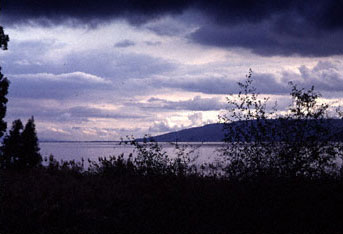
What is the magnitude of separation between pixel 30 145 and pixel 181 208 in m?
26.0

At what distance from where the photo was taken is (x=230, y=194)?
1033 cm

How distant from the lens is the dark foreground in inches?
363

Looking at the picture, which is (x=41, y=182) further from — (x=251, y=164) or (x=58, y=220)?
(x=251, y=164)

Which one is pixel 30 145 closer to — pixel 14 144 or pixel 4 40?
pixel 14 144

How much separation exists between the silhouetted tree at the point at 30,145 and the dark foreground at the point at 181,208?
72.4ft

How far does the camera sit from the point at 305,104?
12180mm

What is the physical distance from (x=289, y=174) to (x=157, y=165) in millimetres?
5183

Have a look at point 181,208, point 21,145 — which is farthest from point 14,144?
point 181,208

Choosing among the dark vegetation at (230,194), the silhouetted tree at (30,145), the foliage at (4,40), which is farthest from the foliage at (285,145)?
the silhouetted tree at (30,145)

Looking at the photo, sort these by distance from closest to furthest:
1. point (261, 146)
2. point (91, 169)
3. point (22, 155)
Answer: point (261, 146), point (91, 169), point (22, 155)

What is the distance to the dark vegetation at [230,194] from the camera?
9328 millimetres

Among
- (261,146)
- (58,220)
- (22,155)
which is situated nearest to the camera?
(58,220)

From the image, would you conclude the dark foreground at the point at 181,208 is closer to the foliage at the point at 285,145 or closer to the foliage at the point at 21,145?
the foliage at the point at 285,145

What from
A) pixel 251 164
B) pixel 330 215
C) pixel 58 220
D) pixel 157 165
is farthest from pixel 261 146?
pixel 58 220
